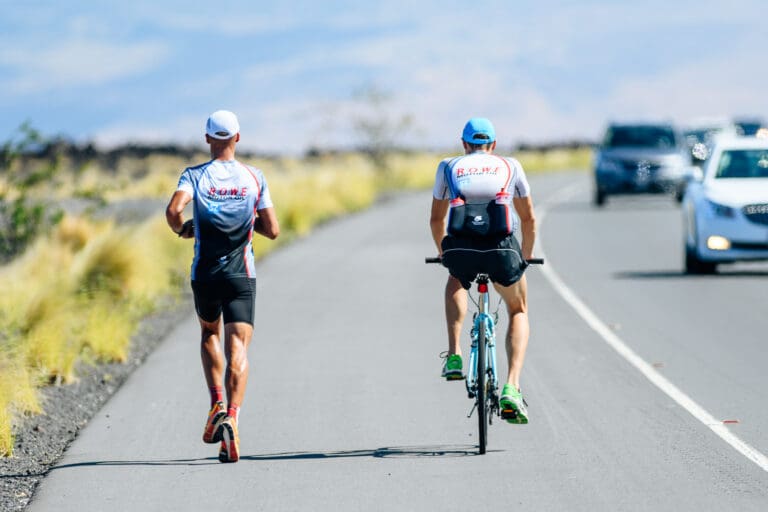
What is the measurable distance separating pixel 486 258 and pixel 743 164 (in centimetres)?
1244

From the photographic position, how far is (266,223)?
28.9 feet

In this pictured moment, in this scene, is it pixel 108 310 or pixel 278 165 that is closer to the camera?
pixel 108 310

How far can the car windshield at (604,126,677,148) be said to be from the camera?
36.5 m

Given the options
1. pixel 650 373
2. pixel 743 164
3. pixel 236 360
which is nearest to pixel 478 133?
pixel 236 360

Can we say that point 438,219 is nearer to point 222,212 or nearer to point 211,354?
point 222,212

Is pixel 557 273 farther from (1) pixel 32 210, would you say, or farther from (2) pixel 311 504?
(2) pixel 311 504

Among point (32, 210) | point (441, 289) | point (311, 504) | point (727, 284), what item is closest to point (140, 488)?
point (311, 504)

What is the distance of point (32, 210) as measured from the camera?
22688 mm

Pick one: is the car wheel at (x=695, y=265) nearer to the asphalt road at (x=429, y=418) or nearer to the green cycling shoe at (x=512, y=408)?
the asphalt road at (x=429, y=418)

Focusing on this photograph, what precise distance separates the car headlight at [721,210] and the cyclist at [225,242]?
1127 cm

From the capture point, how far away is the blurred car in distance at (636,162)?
35.4 metres

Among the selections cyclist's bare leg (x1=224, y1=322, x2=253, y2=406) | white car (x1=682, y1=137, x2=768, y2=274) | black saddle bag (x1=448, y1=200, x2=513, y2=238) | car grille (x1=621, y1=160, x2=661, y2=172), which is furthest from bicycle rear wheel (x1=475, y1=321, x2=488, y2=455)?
car grille (x1=621, y1=160, x2=661, y2=172)

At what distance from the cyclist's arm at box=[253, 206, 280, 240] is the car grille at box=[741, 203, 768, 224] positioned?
1127cm

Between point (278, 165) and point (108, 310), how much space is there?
6061 centimetres
